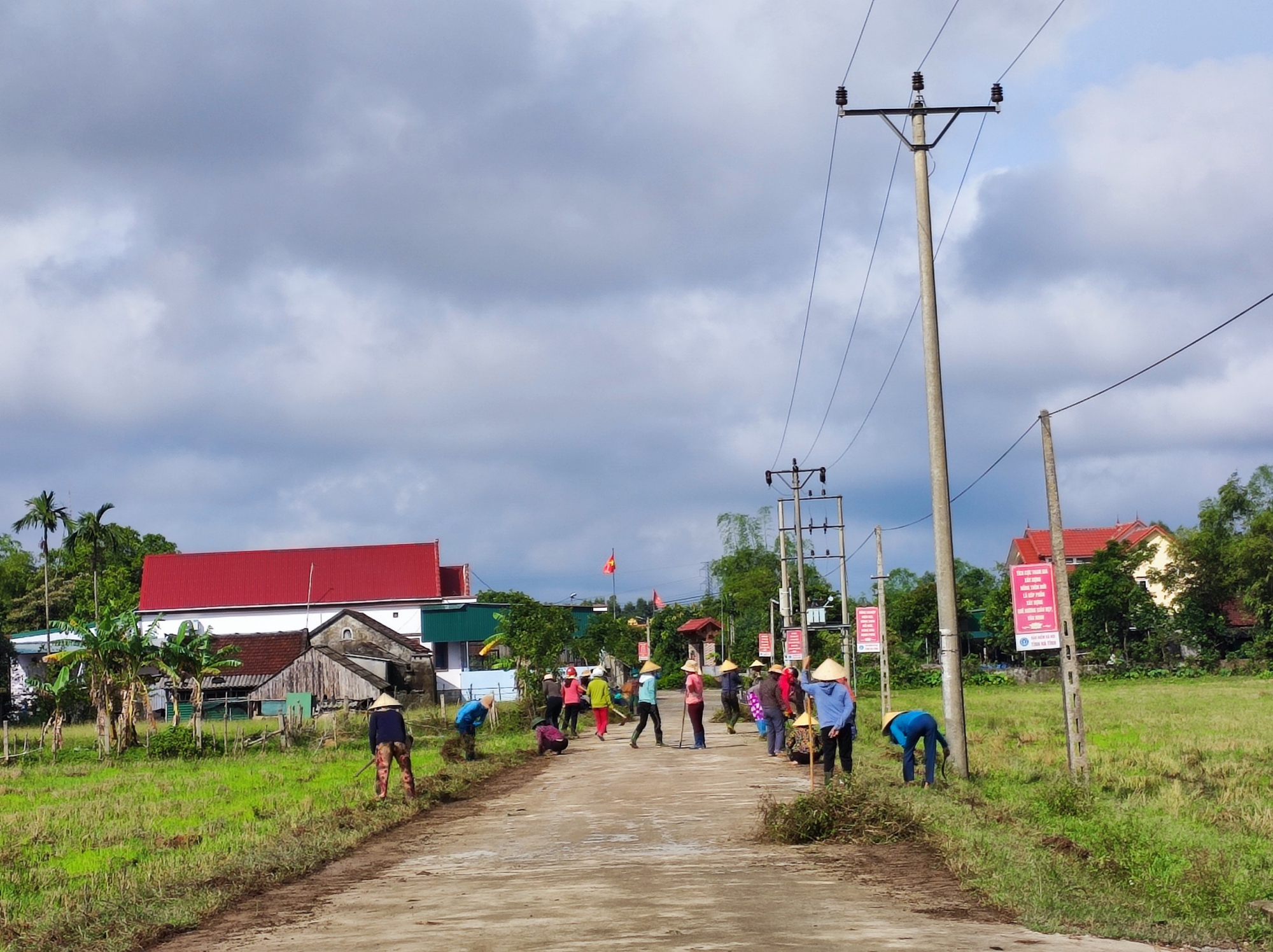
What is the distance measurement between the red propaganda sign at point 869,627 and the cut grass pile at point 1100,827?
6587 millimetres

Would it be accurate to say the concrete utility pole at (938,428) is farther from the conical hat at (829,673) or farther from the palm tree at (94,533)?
the palm tree at (94,533)

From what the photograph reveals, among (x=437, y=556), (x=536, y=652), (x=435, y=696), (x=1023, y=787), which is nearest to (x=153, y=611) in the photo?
(x=437, y=556)

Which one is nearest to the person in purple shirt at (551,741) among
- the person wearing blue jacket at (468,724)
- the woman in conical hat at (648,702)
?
the woman in conical hat at (648,702)

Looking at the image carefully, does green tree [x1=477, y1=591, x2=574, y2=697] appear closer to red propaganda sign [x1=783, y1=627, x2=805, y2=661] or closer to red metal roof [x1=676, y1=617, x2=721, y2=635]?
red propaganda sign [x1=783, y1=627, x2=805, y2=661]

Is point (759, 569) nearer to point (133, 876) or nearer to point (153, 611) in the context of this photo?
point (153, 611)

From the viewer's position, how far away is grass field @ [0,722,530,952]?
34.4 feet

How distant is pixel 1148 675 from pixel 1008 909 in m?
67.0

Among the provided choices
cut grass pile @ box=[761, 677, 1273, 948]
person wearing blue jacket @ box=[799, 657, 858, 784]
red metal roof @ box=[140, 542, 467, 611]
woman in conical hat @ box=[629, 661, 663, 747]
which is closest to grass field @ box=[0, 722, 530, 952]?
woman in conical hat @ box=[629, 661, 663, 747]

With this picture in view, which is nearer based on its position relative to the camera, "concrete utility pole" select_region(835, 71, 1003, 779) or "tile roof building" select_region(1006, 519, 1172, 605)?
"concrete utility pole" select_region(835, 71, 1003, 779)

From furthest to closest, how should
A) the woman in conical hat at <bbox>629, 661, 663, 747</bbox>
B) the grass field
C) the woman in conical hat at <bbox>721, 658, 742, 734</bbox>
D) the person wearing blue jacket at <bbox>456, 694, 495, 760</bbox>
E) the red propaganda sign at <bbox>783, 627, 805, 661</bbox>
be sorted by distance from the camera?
1. the red propaganda sign at <bbox>783, 627, 805, 661</bbox>
2. the woman in conical hat at <bbox>721, 658, 742, 734</bbox>
3. the woman in conical hat at <bbox>629, 661, 663, 747</bbox>
4. the person wearing blue jacket at <bbox>456, 694, 495, 760</bbox>
5. the grass field

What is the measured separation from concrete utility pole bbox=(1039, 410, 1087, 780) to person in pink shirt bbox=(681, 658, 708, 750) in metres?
9.48

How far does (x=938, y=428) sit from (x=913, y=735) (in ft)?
15.3

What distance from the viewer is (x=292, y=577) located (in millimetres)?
80875

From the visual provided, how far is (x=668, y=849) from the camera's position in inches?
A: 497
